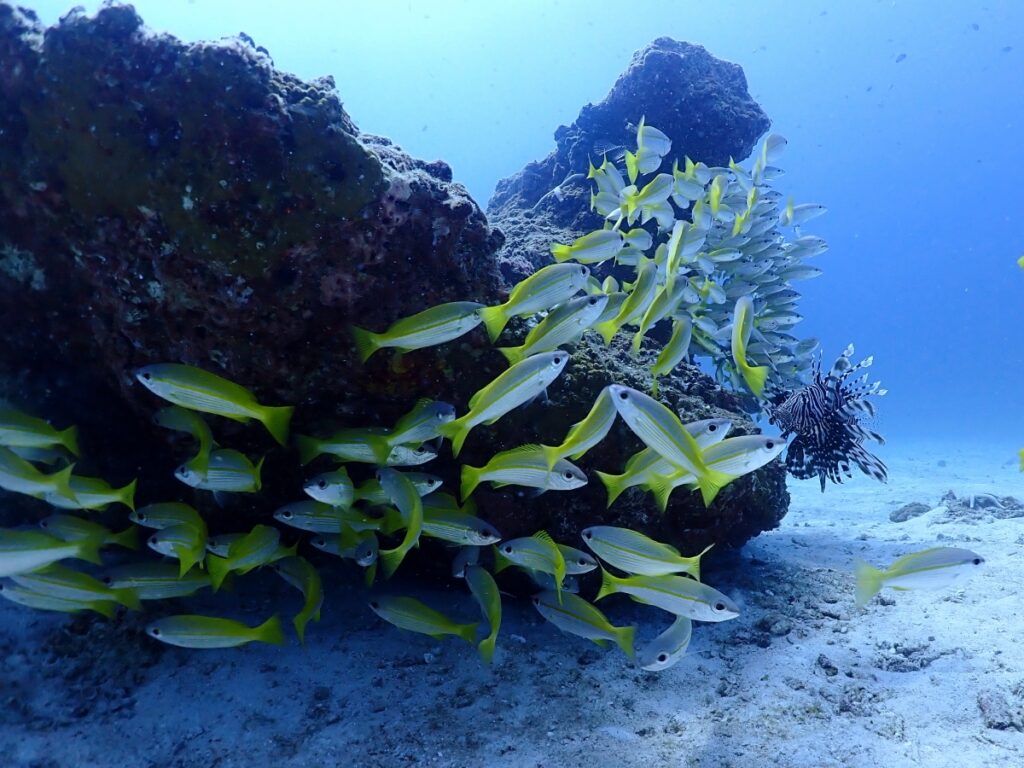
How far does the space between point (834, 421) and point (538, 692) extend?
4.09m

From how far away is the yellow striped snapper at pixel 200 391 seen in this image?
2.81 m

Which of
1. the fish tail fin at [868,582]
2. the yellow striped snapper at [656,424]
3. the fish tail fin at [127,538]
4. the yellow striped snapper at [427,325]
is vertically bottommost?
the fish tail fin at [127,538]

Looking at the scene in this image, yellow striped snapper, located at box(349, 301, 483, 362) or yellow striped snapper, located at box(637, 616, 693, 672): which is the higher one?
yellow striped snapper, located at box(349, 301, 483, 362)

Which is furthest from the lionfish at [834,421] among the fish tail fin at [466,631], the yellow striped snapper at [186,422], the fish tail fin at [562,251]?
the yellow striped snapper at [186,422]

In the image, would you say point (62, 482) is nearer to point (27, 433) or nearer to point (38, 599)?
point (27, 433)

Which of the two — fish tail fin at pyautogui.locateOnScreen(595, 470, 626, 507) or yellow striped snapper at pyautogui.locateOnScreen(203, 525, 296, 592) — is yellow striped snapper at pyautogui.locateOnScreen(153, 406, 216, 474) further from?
fish tail fin at pyautogui.locateOnScreen(595, 470, 626, 507)

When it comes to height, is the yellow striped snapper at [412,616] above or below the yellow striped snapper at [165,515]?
below

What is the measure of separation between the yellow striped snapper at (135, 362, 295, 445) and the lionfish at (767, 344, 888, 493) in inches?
202

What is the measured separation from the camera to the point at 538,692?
12.6ft

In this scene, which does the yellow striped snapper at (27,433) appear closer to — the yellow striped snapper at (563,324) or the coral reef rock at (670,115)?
the yellow striped snapper at (563,324)

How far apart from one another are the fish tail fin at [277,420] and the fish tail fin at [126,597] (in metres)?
1.43

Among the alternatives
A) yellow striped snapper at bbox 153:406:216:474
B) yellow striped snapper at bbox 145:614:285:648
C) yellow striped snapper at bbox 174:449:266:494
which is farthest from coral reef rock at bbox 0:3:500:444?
yellow striped snapper at bbox 145:614:285:648

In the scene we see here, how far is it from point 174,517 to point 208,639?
2.63 feet

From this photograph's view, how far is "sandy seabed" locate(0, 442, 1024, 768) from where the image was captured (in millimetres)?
3223
